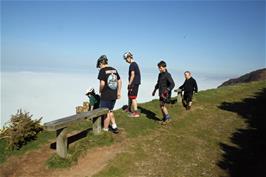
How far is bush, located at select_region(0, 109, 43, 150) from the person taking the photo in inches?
357

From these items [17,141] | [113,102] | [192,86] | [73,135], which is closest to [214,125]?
[192,86]

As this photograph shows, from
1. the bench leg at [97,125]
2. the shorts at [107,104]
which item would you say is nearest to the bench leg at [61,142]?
the bench leg at [97,125]

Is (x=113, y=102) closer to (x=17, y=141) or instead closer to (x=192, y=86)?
(x=17, y=141)

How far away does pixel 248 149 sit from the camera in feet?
32.6

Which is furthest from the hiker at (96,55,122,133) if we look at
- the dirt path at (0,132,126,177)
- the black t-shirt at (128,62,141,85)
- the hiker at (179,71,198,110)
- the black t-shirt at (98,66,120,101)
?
the hiker at (179,71,198,110)

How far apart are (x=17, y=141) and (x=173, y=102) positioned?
405 inches

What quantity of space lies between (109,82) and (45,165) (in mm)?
3420

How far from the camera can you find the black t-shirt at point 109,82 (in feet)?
31.2

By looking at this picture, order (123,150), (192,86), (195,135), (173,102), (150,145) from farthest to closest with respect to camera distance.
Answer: (173,102) < (192,86) < (195,135) < (150,145) < (123,150)

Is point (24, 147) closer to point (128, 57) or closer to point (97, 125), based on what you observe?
point (97, 125)

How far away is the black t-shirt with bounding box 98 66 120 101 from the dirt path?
1.77 meters

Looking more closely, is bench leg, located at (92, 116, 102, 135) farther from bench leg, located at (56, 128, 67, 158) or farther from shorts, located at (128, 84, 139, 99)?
shorts, located at (128, 84, 139, 99)

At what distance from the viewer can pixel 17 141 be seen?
357 inches

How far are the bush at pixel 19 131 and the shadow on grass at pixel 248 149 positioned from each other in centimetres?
656
